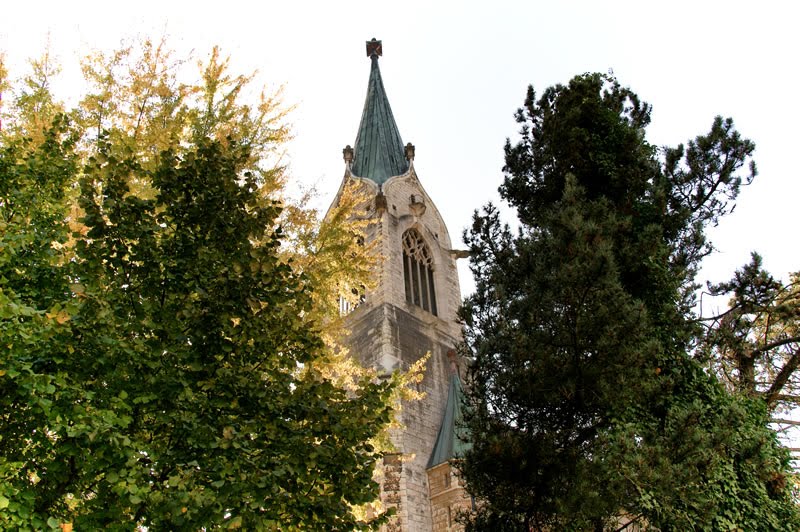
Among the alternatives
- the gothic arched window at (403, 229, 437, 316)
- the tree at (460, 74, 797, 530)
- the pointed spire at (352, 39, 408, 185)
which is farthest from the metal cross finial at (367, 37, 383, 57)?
the tree at (460, 74, 797, 530)

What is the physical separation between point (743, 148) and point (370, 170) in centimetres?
2051

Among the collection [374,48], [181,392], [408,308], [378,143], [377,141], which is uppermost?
[374,48]

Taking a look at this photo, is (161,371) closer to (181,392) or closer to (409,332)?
(181,392)

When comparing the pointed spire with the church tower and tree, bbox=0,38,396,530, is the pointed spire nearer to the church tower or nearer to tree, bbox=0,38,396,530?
the church tower

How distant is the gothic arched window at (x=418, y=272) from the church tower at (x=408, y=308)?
42mm

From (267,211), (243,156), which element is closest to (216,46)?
(243,156)

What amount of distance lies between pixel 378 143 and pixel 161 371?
2699cm

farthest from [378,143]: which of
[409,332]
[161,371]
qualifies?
[161,371]

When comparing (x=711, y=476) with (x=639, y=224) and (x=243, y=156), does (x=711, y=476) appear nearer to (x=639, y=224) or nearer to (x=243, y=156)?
(x=639, y=224)

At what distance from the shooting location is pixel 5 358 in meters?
4.20

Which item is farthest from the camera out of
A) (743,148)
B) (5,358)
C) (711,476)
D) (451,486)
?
(451,486)

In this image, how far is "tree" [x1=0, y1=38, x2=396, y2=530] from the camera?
4.34m

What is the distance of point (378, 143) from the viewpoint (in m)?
31.1

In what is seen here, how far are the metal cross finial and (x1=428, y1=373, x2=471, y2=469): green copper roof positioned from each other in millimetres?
23110
